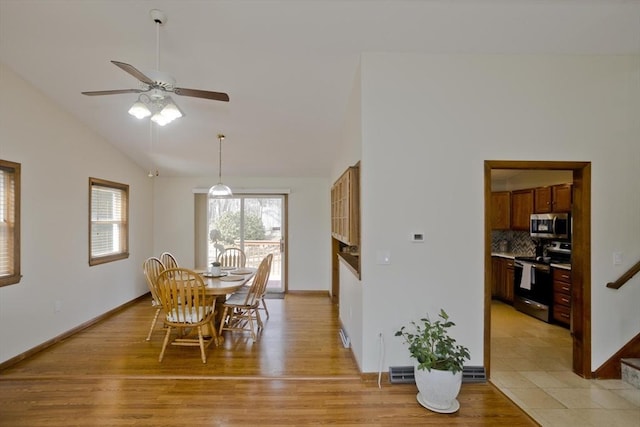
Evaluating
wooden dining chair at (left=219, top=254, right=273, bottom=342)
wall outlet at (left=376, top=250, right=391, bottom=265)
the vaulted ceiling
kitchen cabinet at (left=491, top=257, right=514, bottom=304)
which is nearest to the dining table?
wooden dining chair at (left=219, top=254, right=273, bottom=342)

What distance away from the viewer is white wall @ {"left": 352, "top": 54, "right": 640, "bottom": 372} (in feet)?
9.32

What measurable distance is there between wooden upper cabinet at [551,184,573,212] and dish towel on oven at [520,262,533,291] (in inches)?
35.3

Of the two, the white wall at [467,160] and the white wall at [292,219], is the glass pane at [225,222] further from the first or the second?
the white wall at [467,160]

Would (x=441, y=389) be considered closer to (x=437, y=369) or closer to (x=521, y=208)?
(x=437, y=369)

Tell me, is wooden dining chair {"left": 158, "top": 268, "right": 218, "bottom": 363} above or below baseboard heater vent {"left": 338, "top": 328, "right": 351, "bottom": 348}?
above

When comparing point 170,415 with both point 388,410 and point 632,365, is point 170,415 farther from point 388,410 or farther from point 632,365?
point 632,365

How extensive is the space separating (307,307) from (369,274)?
104 inches

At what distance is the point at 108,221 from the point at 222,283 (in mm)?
2497

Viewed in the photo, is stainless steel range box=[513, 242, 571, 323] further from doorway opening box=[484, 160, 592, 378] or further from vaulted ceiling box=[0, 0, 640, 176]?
vaulted ceiling box=[0, 0, 640, 176]

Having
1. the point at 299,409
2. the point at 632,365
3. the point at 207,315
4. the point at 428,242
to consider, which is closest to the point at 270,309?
the point at 207,315

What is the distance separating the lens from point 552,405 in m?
2.51

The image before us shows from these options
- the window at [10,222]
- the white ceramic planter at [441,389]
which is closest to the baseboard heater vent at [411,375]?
the white ceramic planter at [441,389]

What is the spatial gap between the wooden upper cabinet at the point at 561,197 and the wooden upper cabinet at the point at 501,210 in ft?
2.90

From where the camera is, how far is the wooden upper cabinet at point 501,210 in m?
5.50
